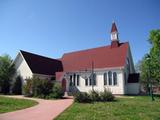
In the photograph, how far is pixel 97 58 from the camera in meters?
38.1

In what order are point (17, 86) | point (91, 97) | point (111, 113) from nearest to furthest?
point (111, 113) → point (91, 97) → point (17, 86)

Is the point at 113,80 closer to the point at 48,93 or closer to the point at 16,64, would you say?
the point at 48,93

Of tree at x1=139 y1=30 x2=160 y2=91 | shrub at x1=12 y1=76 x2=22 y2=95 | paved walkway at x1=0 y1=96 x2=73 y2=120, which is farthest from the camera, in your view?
shrub at x1=12 y1=76 x2=22 y2=95

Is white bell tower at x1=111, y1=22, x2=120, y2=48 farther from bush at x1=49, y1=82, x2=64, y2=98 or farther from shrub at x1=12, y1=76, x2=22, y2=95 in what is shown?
shrub at x1=12, y1=76, x2=22, y2=95

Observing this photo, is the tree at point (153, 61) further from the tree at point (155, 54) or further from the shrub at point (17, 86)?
the shrub at point (17, 86)

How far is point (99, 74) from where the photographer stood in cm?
3528

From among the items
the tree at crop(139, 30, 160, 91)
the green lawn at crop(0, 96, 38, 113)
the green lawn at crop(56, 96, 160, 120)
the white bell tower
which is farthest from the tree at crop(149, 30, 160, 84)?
the green lawn at crop(0, 96, 38, 113)

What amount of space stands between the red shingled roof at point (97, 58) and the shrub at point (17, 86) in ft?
31.0

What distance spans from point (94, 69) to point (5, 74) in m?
16.5

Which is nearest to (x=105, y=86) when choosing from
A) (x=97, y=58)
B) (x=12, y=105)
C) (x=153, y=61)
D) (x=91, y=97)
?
(x=97, y=58)

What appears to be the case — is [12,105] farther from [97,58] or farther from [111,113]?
A: [97,58]

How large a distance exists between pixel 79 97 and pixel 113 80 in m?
15.0

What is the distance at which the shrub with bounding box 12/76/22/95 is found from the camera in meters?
35.9

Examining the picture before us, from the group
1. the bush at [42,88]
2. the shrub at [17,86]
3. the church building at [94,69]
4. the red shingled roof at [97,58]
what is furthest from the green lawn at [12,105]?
the red shingled roof at [97,58]
